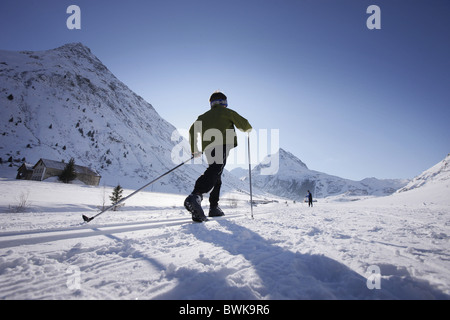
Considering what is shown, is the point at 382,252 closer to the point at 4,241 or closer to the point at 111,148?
the point at 4,241

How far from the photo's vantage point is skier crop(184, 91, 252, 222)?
3.50m

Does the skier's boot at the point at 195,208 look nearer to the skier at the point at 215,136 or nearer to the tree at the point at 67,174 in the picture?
the skier at the point at 215,136

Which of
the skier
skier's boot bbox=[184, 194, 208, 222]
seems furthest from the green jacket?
skier's boot bbox=[184, 194, 208, 222]

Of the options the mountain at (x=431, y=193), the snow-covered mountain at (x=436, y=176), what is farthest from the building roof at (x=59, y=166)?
the snow-covered mountain at (x=436, y=176)

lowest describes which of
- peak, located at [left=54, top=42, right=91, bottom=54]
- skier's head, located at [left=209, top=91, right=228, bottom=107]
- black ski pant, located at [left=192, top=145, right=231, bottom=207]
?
black ski pant, located at [left=192, top=145, right=231, bottom=207]

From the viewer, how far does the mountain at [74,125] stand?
52.9 m

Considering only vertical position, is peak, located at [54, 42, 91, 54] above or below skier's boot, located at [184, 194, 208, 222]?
above

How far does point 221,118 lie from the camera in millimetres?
3818

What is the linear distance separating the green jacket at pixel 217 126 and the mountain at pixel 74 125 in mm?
60248

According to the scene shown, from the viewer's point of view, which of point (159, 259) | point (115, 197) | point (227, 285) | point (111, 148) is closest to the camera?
point (227, 285)

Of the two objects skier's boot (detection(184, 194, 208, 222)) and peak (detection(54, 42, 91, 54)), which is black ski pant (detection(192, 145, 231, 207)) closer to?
skier's boot (detection(184, 194, 208, 222))
